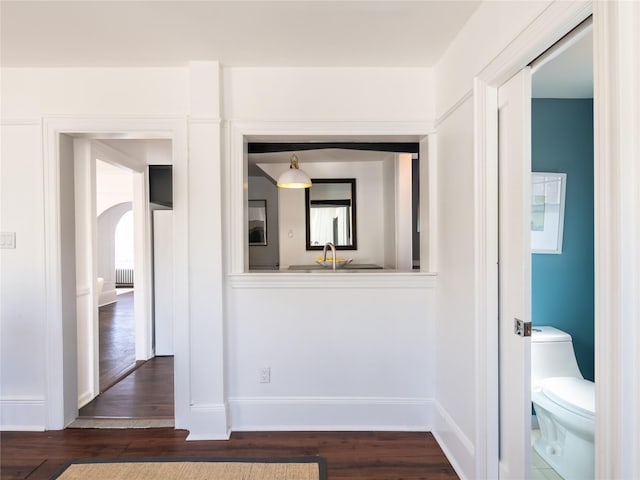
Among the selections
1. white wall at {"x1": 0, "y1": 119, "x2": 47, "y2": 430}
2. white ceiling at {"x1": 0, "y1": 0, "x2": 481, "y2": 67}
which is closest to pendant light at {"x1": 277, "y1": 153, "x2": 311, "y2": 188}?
white ceiling at {"x1": 0, "y1": 0, "x2": 481, "y2": 67}

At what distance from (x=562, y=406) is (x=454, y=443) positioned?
2.12 feet

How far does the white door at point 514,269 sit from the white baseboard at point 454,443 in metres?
0.22

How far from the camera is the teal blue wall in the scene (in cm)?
246

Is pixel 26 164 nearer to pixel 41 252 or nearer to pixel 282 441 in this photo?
pixel 41 252

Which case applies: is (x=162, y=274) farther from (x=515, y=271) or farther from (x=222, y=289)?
(x=515, y=271)

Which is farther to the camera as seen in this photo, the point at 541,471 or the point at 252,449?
the point at 252,449

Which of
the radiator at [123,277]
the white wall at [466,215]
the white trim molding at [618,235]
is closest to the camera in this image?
the white trim molding at [618,235]

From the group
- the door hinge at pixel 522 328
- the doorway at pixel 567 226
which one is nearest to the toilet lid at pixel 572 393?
the doorway at pixel 567 226

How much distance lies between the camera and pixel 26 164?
98.8 inches

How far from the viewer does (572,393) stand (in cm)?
203

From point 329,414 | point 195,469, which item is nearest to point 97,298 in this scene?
point 195,469

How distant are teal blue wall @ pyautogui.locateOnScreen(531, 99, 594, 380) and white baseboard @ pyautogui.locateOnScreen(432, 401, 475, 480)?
937 mm

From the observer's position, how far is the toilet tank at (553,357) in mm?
2301

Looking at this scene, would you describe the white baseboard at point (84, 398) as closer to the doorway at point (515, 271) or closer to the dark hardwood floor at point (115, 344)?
the dark hardwood floor at point (115, 344)
